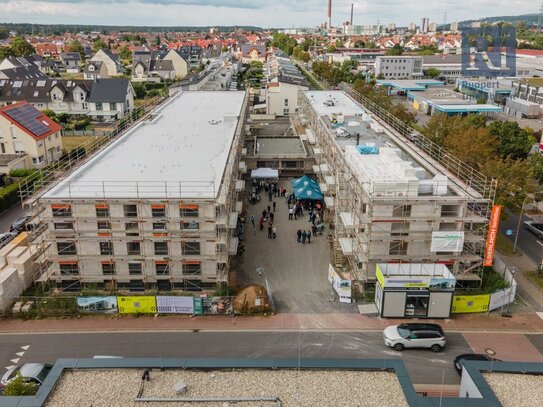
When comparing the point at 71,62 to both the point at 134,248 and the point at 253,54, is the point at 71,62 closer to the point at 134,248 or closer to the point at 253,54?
the point at 253,54

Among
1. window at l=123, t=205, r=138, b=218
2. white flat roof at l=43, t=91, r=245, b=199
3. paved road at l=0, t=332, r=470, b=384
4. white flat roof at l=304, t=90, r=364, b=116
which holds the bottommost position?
paved road at l=0, t=332, r=470, b=384

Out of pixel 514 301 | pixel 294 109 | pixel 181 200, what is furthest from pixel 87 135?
pixel 514 301

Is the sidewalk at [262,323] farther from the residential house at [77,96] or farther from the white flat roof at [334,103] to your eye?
the residential house at [77,96]

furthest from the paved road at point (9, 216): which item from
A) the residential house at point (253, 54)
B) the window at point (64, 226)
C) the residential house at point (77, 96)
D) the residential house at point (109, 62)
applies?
the residential house at point (253, 54)

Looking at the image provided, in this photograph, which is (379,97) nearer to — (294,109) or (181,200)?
(294,109)

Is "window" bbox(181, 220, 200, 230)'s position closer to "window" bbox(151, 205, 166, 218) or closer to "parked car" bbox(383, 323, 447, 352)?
"window" bbox(151, 205, 166, 218)

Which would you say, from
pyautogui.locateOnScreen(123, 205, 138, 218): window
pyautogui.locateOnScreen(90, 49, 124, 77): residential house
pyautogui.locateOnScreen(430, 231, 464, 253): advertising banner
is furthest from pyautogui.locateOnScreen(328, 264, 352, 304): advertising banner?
pyautogui.locateOnScreen(90, 49, 124, 77): residential house
